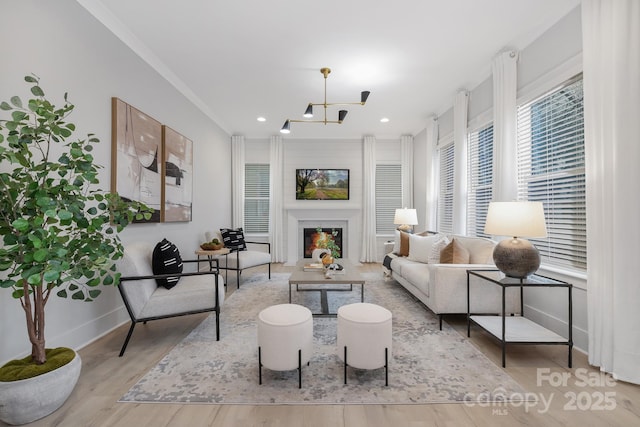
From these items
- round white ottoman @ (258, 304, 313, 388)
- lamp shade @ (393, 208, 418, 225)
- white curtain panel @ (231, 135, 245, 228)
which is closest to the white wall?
round white ottoman @ (258, 304, 313, 388)

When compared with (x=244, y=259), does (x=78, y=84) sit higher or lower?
higher

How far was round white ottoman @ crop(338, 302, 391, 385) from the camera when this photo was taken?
Answer: 1840mm

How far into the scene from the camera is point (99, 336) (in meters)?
2.52

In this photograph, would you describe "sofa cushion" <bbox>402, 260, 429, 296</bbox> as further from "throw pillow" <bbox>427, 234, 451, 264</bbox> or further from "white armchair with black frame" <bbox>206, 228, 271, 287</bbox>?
"white armchair with black frame" <bbox>206, 228, 271, 287</bbox>

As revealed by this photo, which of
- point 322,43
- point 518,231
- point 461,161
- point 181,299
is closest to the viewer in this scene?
point 518,231

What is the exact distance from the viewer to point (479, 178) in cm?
386

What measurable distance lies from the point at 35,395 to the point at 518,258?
3266mm

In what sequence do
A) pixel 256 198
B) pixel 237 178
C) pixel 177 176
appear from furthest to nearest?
1. pixel 256 198
2. pixel 237 178
3. pixel 177 176

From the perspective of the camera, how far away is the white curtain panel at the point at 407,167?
20.4ft

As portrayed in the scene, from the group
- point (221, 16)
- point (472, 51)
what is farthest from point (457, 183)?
point (221, 16)

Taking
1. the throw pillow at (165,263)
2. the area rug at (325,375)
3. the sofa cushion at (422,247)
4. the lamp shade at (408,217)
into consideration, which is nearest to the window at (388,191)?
the lamp shade at (408,217)

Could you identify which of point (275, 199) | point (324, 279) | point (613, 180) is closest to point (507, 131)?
point (613, 180)

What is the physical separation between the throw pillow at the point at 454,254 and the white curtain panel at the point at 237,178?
446 centimetres

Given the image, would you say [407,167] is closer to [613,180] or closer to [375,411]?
[613,180]
